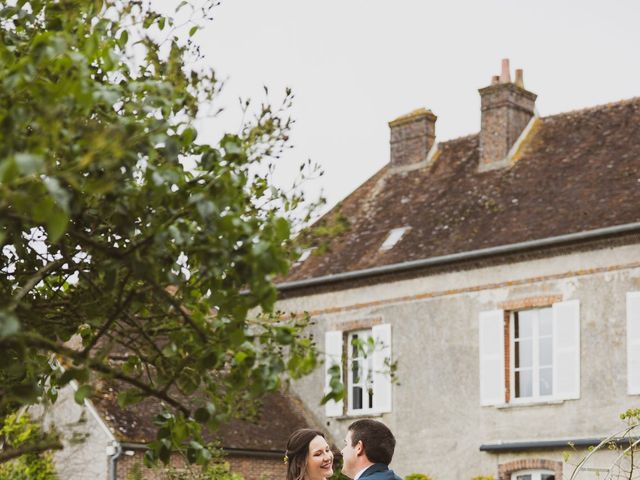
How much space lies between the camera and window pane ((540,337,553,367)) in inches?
849

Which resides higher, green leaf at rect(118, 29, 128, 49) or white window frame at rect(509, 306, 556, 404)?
green leaf at rect(118, 29, 128, 49)

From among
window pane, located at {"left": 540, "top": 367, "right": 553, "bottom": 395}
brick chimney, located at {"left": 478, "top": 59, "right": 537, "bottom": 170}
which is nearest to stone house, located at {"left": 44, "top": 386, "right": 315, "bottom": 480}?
window pane, located at {"left": 540, "top": 367, "right": 553, "bottom": 395}

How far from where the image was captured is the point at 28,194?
3365mm

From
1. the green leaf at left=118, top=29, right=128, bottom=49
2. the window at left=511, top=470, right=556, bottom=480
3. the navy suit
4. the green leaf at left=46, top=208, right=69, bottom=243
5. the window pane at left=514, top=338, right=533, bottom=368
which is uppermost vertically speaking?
the green leaf at left=118, top=29, right=128, bottom=49

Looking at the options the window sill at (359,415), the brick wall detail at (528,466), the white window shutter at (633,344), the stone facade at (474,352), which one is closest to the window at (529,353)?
the stone facade at (474,352)

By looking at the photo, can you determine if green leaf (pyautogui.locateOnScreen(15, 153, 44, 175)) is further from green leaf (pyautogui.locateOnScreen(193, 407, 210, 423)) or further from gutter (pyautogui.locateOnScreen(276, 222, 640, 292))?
gutter (pyautogui.locateOnScreen(276, 222, 640, 292))

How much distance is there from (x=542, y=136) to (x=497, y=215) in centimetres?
252

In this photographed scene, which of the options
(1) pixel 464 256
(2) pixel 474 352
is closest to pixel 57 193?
(1) pixel 464 256

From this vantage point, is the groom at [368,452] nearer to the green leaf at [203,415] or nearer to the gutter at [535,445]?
the green leaf at [203,415]

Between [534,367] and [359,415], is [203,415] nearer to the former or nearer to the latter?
[534,367]

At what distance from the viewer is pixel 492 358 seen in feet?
72.4

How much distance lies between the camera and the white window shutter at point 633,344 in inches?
799

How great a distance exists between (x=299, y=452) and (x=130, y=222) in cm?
335

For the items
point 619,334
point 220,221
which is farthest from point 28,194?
point 619,334
